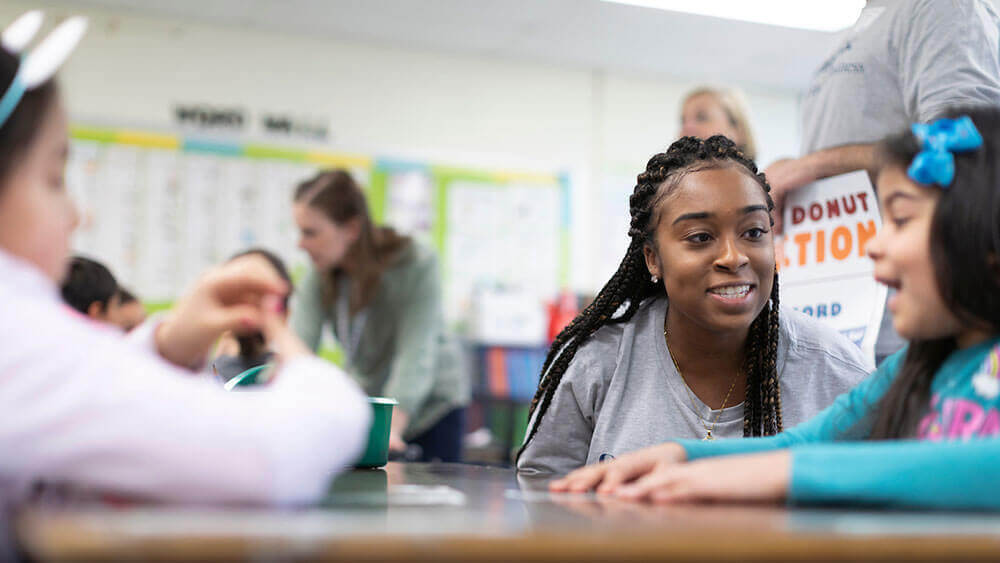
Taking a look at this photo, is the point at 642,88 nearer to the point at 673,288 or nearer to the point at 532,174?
the point at 532,174

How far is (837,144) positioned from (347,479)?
1.38 metres

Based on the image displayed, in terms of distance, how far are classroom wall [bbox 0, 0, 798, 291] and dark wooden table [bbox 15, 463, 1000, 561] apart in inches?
178

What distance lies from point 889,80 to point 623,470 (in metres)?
1.33

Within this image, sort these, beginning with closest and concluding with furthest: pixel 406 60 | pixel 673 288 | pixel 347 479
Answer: pixel 347 479
pixel 673 288
pixel 406 60

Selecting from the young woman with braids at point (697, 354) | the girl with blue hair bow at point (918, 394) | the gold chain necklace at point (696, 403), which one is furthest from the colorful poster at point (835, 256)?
the girl with blue hair bow at point (918, 394)

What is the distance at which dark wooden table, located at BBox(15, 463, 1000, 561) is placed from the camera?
1.49 ft

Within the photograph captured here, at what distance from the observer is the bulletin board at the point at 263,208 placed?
15.4 ft

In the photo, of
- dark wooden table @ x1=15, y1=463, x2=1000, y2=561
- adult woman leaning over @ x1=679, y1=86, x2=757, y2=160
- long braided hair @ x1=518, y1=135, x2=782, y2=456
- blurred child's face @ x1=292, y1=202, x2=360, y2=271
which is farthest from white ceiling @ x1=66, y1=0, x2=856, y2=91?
dark wooden table @ x1=15, y1=463, x2=1000, y2=561

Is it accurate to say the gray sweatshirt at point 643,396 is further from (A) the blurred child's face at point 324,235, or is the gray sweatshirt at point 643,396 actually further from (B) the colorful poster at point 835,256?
(A) the blurred child's face at point 324,235

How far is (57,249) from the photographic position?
2.51 feet

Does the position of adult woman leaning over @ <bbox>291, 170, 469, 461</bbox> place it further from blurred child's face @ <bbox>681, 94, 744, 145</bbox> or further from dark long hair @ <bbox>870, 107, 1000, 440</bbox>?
dark long hair @ <bbox>870, 107, 1000, 440</bbox>

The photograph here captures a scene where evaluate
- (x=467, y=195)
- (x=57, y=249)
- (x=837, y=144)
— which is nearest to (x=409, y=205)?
(x=467, y=195)

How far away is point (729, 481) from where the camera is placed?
2.70 feet

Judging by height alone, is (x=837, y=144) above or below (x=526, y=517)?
above
